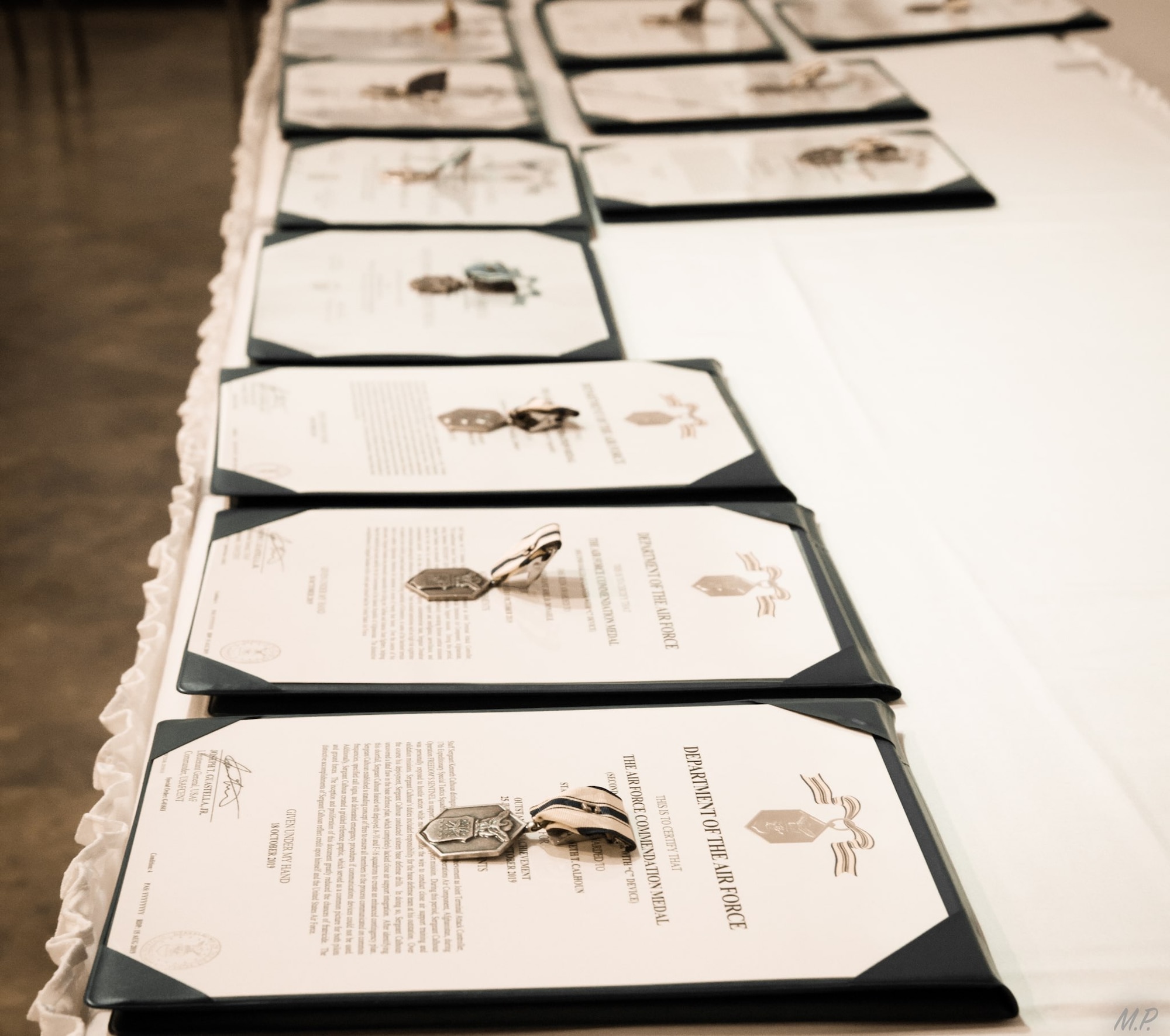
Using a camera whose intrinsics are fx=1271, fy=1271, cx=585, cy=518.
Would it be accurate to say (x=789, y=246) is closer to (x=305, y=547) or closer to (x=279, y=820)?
(x=305, y=547)

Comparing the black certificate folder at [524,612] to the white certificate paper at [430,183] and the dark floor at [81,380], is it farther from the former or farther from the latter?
the dark floor at [81,380]

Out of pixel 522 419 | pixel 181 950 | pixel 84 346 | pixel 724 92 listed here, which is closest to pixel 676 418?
pixel 522 419

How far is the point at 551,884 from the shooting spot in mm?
657

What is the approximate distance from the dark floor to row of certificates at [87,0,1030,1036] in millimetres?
717

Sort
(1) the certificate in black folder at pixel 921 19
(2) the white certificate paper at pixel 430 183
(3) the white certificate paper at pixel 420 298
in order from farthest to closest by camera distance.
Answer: (1) the certificate in black folder at pixel 921 19
(2) the white certificate paper at pixel 430 183
(3) the white certificate paper at pixel 420 298

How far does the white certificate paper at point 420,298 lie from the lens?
47.4 inches

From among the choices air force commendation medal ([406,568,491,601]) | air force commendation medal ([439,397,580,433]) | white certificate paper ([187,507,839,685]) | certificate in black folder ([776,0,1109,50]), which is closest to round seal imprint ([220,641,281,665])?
white certificate paper ([187,507,839,685])

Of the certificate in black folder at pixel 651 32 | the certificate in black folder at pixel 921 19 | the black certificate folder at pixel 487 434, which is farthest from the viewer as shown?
the certificate in black folder at pixel 921 19

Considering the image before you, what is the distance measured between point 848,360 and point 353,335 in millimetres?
480

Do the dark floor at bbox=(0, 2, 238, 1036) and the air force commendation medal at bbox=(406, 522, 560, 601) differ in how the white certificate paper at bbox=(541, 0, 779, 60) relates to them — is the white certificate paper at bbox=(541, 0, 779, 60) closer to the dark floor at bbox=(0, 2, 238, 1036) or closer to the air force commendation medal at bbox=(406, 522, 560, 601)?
the dark floor at bbox=(0, 2, 238, 1036)

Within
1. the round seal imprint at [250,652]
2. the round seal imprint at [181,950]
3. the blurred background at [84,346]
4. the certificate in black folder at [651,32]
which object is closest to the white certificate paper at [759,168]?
the certificate in black folder at [651,32]

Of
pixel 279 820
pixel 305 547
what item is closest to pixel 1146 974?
pixel 279 820

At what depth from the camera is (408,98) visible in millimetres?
1821
